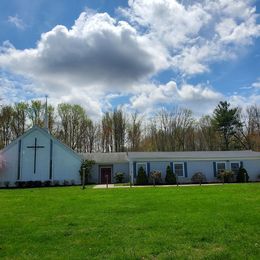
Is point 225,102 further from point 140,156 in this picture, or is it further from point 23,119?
point 23,119

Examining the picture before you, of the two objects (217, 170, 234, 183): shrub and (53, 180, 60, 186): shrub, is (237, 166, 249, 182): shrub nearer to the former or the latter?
(217, 170, 234, 183): shrub

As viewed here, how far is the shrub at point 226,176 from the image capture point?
27875 millimetres

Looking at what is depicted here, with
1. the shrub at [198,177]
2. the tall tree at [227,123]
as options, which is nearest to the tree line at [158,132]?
the tall tree at [227,123]

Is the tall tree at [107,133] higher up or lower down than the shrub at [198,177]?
higher up

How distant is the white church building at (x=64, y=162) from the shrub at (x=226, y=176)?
89 centimetres

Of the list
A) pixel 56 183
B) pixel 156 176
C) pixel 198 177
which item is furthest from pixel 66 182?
→ pixel 198 177

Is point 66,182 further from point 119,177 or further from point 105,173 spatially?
point 119,177

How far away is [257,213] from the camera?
8.91 metres

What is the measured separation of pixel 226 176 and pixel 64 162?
51.4ft

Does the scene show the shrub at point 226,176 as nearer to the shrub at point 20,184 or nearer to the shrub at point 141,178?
the shrub at point 141,178

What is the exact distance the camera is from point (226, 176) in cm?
2803

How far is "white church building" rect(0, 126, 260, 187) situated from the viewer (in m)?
28.7

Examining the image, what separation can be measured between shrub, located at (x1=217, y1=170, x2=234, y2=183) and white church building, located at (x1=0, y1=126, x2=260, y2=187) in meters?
0.89

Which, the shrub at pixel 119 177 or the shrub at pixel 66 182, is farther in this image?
the shrub at pixel 119 177
